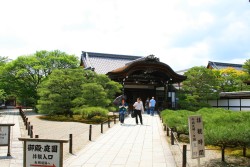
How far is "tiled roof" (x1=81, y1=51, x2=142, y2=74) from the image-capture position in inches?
1510

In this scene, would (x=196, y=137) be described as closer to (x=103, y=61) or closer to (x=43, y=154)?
(x=43, y=154)

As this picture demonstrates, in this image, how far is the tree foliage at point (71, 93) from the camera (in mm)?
21984

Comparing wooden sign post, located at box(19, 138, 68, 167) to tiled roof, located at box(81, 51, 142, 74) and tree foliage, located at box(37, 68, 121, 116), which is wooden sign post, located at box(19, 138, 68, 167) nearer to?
tree foliage, located at box(37, 68, 121, 116)

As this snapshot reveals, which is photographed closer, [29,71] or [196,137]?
[196,137]

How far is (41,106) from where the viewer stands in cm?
2275

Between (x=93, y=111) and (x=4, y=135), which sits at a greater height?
(x=93, y=111)

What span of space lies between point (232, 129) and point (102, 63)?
1274 inches

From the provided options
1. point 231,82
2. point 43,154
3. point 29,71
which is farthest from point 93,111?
point 231,82

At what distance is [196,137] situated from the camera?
279 inches

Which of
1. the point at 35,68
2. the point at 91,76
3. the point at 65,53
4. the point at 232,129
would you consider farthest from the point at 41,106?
the point at 232,129

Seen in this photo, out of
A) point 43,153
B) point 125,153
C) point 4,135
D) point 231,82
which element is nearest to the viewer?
point 43,153

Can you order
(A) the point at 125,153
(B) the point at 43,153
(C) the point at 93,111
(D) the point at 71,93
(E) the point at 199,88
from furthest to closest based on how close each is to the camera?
1. (E) the point at 199,88
2. (D) the point at 71,93
3. (C) the point at 93,111
4. (A) the point at 125,153
5. (B) the point at 43,153

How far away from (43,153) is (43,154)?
0.02 m

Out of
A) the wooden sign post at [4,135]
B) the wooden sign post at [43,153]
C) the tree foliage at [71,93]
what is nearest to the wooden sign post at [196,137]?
the wooden sign post at [43,153]
